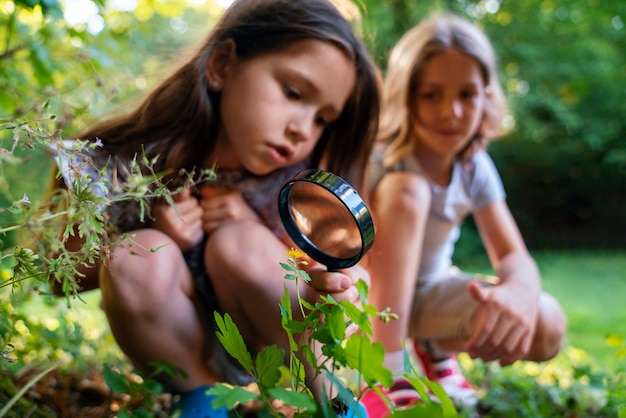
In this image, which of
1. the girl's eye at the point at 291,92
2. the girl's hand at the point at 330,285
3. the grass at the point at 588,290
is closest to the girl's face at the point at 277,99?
the girl's eye at the point at 291,92

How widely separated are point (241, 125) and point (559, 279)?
4.12 m

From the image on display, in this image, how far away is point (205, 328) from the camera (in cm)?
126

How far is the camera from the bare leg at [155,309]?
115cm

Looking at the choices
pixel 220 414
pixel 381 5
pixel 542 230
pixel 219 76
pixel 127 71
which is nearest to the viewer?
pixel 220 414

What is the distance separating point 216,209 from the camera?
4.33 feet

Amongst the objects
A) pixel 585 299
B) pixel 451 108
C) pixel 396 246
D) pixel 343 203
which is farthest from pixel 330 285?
pixel 585 299

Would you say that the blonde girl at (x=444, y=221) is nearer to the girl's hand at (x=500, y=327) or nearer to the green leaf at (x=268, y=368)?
the girl's hand at (x=500, y=327)

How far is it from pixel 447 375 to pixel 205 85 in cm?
118

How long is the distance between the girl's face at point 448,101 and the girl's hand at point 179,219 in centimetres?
83

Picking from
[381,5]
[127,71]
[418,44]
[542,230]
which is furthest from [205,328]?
[542,230]

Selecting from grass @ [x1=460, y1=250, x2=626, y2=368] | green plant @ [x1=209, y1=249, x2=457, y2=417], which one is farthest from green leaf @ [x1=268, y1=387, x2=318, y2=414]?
grass @ [x1=460, y1=250, x2=626, y2=368]

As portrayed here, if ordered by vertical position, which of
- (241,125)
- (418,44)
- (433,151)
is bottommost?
(433,151)

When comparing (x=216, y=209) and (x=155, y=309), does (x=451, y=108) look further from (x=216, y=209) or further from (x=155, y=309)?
(x=155, y=309)

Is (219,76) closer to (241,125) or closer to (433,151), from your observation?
(241,125)
